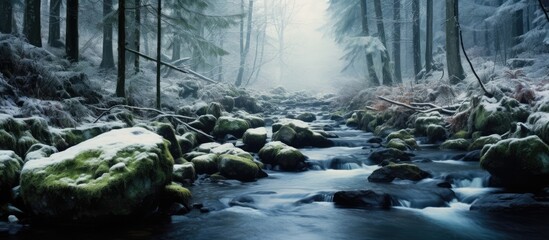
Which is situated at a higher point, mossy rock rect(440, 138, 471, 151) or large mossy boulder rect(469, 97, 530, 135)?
large mossy boulder rect(469, 97, 530, 135)

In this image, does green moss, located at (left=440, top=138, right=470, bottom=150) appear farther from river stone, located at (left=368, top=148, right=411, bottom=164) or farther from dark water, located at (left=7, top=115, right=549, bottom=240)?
dark water, located at (left=7, top=115, right=549, bottom=240)

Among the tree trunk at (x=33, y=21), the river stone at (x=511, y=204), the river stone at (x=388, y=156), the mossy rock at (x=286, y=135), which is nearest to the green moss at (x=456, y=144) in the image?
the river stone at (x=388, y=156)

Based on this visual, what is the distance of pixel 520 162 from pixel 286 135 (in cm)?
737

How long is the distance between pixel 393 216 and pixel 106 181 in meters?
4.48

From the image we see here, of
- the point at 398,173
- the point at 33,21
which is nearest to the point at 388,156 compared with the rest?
the point at 398,173

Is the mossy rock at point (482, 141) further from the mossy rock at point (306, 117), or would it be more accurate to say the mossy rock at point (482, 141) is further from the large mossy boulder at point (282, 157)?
the mossy rock at point (306, 117)

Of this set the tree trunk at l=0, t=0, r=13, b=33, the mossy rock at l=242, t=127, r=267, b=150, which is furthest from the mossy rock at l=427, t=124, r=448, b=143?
the tree trunk at l=0, t=0, r=13, b=33

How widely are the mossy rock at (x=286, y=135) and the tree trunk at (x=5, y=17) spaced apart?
1006 cm

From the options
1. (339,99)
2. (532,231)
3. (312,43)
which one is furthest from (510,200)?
(312,43)

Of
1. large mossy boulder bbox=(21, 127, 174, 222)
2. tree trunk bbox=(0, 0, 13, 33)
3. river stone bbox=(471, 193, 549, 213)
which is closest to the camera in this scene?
large mossy boulder bbox=(21, 127, 174, 222)

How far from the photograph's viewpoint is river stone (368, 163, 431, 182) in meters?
8.96

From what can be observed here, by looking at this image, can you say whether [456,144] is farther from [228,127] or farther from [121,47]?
[121,47]

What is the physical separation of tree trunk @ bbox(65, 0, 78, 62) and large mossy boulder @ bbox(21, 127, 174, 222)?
662cm

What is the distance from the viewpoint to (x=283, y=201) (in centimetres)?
813
